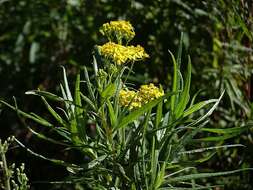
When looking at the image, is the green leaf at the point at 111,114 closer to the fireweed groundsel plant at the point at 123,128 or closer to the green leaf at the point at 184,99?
the fireweed groundsel plant at the point at 123,128

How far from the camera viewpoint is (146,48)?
312 cm

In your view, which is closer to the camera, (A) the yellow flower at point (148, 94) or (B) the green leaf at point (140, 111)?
(B) the green leaf at point (140, 111)

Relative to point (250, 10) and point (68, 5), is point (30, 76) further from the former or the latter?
point (250, 10)

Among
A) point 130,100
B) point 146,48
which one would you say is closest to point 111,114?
point 130,100

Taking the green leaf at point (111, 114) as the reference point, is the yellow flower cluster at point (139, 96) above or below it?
above

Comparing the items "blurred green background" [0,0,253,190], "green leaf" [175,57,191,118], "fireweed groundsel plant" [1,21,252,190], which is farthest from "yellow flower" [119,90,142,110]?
"blurred green background" [0,0,253,190]

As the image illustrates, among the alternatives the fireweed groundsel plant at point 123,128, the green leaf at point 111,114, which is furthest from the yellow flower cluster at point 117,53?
the green leaf at point 111,114

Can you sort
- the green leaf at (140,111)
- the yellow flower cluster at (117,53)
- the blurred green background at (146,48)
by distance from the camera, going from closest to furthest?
the green leaf at (140,111), the yellow flower cluster at (117,53), the blurred green background at (146,48)

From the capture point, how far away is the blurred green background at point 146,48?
2592 millimetres

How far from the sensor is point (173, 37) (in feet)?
10.3

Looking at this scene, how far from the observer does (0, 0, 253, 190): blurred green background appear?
8.50 feet

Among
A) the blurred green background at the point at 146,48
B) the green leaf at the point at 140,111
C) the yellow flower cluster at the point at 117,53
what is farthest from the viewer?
the blurred green background at the point at 146,48

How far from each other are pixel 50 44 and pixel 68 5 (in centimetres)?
38

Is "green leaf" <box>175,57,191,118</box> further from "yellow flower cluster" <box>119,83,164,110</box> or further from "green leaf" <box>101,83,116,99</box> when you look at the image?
"green leaf" <box>101,83,116,99</box>
